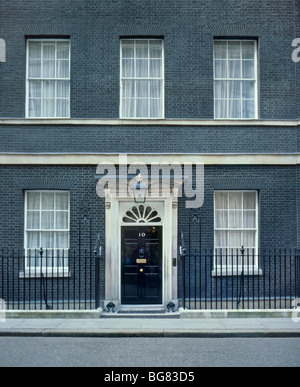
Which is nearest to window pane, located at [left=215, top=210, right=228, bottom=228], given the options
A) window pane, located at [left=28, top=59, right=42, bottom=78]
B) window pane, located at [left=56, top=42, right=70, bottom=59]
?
window pane, located at [left=56, top=42, right=70, bottom=59]

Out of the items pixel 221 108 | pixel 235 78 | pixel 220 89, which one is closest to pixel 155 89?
pixel 220 89

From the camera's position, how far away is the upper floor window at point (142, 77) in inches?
500

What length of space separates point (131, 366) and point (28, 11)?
981cm

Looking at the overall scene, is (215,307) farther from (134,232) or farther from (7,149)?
(7,149)

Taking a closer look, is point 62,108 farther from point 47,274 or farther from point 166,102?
point 47,274

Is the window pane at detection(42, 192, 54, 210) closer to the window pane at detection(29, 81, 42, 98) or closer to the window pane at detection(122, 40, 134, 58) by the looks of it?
the window pane at detection(29, 81, 42, 98)

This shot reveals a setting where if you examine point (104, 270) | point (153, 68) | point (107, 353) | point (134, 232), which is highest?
point (153, 68)

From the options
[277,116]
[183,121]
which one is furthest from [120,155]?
[277,116]

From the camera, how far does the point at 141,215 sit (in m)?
12.4

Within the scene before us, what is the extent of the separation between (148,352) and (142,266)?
4085mm

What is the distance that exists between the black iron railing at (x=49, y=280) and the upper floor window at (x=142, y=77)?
13.7 ft

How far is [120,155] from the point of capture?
40.4 feet

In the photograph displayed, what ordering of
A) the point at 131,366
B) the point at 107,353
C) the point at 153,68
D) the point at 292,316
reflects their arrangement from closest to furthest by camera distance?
the point at 131,366 → the point at 107,353 → the point at 292,316 → the point at 153,68

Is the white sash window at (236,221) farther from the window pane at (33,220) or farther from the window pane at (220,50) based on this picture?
the window pane at (33,220)
